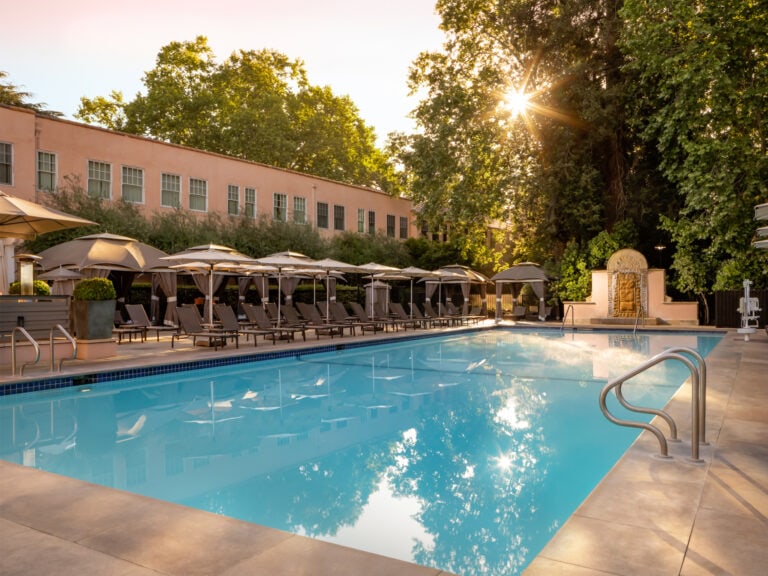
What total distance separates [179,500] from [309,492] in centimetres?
102

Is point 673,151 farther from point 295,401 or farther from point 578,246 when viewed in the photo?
point 295,401

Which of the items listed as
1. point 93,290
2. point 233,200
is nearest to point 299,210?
point 233,200

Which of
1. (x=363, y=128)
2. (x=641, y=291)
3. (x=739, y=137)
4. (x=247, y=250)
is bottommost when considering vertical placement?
(x=641, y=291)

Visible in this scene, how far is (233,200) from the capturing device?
76.4 feet

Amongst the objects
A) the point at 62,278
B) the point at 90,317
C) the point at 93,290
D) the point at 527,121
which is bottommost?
the point at 90,317

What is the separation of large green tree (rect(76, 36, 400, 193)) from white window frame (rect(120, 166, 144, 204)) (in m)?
12.5

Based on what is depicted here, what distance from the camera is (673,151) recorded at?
741 inches

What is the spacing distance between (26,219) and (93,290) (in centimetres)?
171

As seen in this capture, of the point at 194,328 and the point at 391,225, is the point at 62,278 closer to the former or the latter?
the point at 194,328

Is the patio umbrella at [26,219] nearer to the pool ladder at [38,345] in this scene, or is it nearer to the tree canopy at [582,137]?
the pool ladder at [38,345]

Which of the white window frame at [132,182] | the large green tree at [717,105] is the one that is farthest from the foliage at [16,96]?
the large green tree at [717,105]

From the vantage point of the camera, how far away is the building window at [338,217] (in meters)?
28.2

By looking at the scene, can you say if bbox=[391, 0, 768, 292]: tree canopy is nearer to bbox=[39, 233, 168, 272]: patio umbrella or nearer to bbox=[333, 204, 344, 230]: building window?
bbox=[333, 204, 344, 230]: building window

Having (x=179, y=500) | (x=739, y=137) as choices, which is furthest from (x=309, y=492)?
(x=739, y=137)
